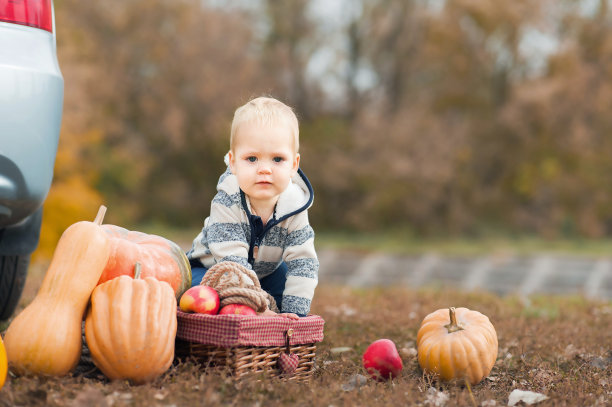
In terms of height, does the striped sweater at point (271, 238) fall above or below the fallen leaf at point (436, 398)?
above

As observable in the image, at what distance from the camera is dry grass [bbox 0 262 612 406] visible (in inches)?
95.5

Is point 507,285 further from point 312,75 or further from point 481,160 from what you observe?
point 312,75

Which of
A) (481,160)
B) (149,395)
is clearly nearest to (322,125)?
(481,160)

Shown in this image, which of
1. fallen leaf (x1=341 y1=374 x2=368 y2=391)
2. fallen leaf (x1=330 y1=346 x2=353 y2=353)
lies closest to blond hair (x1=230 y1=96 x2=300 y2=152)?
fallen leaf (x1=341 y1=374 x2=368 y2=391)

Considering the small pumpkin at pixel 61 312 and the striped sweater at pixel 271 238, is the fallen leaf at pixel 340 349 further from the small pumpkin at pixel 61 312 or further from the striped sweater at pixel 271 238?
the small pumpkin at pixel 61 312

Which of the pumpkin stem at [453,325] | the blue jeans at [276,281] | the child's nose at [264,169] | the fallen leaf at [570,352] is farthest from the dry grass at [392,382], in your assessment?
the child's nose at [264,169]

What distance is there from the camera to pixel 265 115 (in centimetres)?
308

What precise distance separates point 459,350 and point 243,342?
3.30ft

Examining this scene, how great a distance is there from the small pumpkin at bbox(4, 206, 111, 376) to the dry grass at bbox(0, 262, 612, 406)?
0.09 m

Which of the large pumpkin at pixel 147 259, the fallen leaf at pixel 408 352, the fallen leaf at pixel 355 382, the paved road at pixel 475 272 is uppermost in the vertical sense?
the paved road at pixel 475 272

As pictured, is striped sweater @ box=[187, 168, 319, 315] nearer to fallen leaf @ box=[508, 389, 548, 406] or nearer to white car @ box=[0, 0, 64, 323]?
white car @ box=[0, 0, 64, 323]

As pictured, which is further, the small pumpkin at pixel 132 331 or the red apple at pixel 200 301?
the red apple at pixel 200 301

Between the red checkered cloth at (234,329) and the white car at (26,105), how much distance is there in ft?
2.72

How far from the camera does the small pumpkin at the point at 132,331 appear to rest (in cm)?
256
